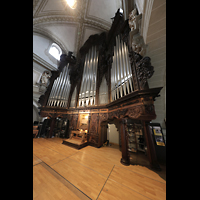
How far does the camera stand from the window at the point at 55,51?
718cm

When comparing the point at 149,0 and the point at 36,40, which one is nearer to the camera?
the point at 149,0

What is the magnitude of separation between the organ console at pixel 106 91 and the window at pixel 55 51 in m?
0.82

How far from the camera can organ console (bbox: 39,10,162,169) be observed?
214cm

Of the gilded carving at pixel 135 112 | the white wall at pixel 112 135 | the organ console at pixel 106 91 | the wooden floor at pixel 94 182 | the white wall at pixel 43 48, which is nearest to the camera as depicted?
the wooden floor at pixel 94 182

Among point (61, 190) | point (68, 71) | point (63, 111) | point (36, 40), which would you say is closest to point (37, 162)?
point (61, 190)

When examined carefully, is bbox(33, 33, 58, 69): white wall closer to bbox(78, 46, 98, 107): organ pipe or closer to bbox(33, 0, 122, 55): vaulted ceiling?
bbox(33, 0, 122, 55): vaulted ceiling

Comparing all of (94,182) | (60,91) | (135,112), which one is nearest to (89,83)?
(60,91)

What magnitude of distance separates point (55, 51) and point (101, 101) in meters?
7.92

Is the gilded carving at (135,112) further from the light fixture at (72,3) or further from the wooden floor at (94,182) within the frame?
the light fixture at (72,3)

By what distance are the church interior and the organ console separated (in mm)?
29

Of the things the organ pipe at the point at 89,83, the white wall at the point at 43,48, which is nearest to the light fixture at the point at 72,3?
the white wall at the point at 43,48

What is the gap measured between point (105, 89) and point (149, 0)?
302 centimetres
